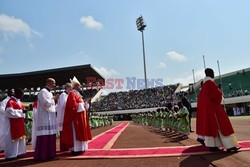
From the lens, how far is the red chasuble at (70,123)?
6066 mm

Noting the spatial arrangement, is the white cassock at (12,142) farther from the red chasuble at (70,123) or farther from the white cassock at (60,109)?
the red chasuble at (70,123)

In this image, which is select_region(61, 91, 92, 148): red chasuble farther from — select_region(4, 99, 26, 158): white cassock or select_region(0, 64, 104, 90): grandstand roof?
select_region(0, 64, 104, 90): grandstand roof

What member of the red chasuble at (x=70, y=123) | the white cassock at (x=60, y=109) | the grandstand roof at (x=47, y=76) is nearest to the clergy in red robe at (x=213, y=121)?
the red chasuble at (x=70, y=123)

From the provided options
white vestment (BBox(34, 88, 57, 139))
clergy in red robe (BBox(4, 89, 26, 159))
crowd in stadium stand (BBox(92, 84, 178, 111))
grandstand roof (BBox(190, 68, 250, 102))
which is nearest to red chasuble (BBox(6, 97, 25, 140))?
clergy in red robe (BBox(4, 89, 26, 159))

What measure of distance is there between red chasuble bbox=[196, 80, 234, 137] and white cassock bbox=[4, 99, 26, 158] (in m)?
4.37

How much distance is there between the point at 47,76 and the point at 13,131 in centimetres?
3617

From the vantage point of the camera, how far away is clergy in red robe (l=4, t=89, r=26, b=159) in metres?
6.14

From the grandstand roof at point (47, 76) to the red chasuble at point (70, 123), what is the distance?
1245 inches

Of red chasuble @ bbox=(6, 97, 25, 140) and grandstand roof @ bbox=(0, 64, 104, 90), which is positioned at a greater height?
grandstand roof @ bbox=(0, 64, 104, 90)

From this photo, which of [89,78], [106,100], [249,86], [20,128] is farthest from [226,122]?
[106,100]

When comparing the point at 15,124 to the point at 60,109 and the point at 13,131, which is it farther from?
the point at 60,109

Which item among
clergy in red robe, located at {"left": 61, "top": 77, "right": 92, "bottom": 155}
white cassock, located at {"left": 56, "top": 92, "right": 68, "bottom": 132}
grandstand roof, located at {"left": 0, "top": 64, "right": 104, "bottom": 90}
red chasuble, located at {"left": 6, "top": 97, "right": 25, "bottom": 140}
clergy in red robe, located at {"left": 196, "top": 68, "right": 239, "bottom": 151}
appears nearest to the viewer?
clergy in red robe, located at {"left": 196, "top": 68, "right": 239, "bottom": 151}

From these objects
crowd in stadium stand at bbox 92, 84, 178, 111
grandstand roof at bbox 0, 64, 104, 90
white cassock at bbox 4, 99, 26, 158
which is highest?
grandstand roof at bbox 0, 64, 104, 90

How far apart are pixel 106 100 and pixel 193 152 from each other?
159 feet
